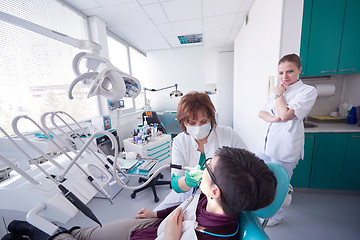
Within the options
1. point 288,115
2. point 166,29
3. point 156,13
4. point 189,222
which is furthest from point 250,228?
point 166,29

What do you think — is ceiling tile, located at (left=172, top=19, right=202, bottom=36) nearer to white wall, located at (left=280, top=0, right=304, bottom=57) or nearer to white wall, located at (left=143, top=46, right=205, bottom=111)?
white wall, located at (left=143, top=46, right=205, bottom=111)

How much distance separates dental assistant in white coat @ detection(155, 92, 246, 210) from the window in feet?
6.16

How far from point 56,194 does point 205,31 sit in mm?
3868

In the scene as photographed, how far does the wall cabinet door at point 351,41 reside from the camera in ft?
5.70

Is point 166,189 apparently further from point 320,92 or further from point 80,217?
point 320,92

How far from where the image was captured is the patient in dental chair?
0.63 meters

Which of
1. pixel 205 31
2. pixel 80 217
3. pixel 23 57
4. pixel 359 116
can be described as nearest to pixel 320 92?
pixel 359 116

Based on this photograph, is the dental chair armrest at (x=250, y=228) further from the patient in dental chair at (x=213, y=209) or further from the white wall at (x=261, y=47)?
the white wall at (x=261, y=47)

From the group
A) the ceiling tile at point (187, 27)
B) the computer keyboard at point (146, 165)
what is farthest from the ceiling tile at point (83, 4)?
the computer keyboard at point (146, 165)

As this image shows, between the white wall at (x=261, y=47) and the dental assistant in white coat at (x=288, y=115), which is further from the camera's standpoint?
the white wall at (x=261, y=47)

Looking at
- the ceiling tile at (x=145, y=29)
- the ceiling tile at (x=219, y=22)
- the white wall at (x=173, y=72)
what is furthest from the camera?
the white wall at (x=173, y=72)

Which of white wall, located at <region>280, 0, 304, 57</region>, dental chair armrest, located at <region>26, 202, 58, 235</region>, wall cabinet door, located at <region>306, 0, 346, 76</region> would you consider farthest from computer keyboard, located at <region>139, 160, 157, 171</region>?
wall cabinet door, located at <region>306, 0, 346, 76</region>

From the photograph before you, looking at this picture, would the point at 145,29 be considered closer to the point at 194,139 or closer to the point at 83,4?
the point at 83,4

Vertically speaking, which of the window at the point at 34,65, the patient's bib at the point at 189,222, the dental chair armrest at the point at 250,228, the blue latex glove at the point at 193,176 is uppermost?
A: the window at the point at 34,65
